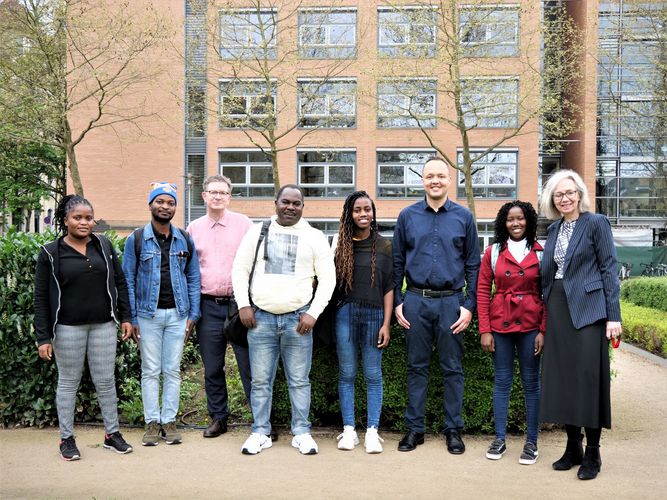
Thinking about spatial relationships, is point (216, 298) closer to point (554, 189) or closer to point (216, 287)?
point (216, 287)

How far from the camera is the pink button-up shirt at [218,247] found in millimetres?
5688

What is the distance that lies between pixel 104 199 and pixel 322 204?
12.2 meters

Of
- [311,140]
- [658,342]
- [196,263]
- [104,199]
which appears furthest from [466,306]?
[104,199]

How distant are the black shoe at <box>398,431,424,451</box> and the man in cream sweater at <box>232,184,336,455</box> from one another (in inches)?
28.0

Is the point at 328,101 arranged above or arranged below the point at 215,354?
above

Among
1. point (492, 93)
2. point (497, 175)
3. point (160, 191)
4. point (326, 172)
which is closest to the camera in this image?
point (160, 191)

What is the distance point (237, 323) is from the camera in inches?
211

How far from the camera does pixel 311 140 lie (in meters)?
33.8

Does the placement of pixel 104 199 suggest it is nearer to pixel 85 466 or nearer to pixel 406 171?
pixel 406 171

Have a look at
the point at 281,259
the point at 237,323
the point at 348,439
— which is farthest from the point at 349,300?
the point at 348,439

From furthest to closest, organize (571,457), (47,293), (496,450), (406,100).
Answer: (406,100)
(496,450)
(47,293)
(571,457)

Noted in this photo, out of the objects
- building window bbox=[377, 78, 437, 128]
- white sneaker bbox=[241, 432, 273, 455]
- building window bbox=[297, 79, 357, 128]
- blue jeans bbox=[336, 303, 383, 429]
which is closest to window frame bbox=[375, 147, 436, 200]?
building window bbox=[377, 78, 437, 128]

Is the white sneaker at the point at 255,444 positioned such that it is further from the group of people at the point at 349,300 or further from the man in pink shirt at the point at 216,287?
the man in pink shirt at the point at 216,287

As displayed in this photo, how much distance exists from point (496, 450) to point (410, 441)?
68 centimetres
